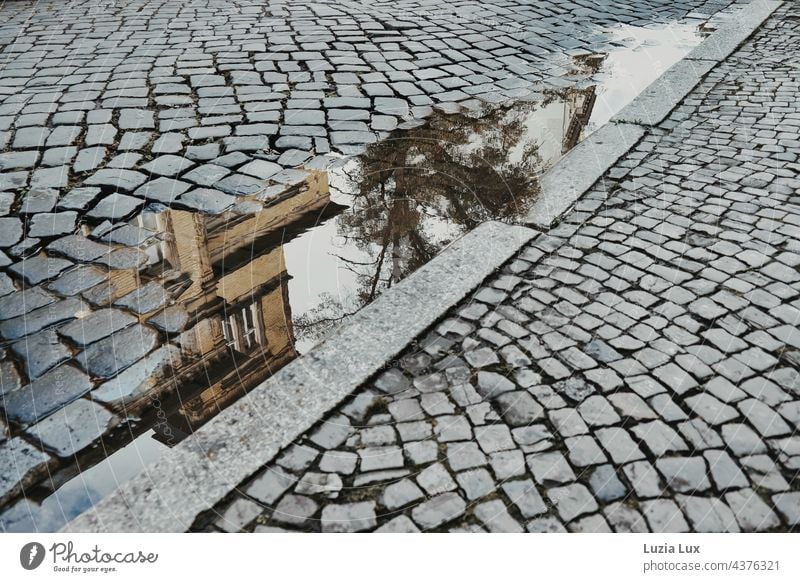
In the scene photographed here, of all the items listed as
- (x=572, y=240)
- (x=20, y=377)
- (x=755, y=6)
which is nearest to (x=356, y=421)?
(x=20, y=377)

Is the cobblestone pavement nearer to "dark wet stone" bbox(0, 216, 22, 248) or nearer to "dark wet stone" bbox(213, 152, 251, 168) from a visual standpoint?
"dark wet stone" bbox(213, 152, 251, 168)

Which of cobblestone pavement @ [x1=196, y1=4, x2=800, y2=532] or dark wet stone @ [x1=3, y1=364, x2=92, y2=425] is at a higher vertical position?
dark wet stone @ [x1=3, y1=364, x2=92, y2=425]

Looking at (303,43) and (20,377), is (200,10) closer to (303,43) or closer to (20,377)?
(303,43)

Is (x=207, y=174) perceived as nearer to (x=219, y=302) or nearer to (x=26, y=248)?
(x=26, y=248)

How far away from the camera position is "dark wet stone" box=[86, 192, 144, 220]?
406 cm

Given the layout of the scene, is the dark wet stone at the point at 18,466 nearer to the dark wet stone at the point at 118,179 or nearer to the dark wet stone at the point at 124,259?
the dark wet stone at the point at 124,259

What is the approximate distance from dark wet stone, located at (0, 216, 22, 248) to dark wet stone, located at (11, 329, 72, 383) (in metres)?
0.98

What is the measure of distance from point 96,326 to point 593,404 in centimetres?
247

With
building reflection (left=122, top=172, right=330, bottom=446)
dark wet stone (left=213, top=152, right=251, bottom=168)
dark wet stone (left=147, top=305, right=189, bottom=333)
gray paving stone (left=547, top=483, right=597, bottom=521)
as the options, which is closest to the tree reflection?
building reflection (left=122, top=172, right=330, bottom=446)

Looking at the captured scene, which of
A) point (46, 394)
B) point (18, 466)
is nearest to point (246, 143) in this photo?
point (46, 394)

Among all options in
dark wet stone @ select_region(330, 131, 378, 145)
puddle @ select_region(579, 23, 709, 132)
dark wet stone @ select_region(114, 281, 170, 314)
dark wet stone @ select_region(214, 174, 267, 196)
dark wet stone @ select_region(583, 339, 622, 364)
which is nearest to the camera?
dark wet stone @ select_region(583, 339, 622, 364)

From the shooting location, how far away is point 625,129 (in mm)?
5637

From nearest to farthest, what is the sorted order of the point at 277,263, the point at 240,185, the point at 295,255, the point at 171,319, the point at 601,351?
the point at 601,351 → the point at 171,319 → the point at 277,263 → the point at 295,255 → the point at 240,185
